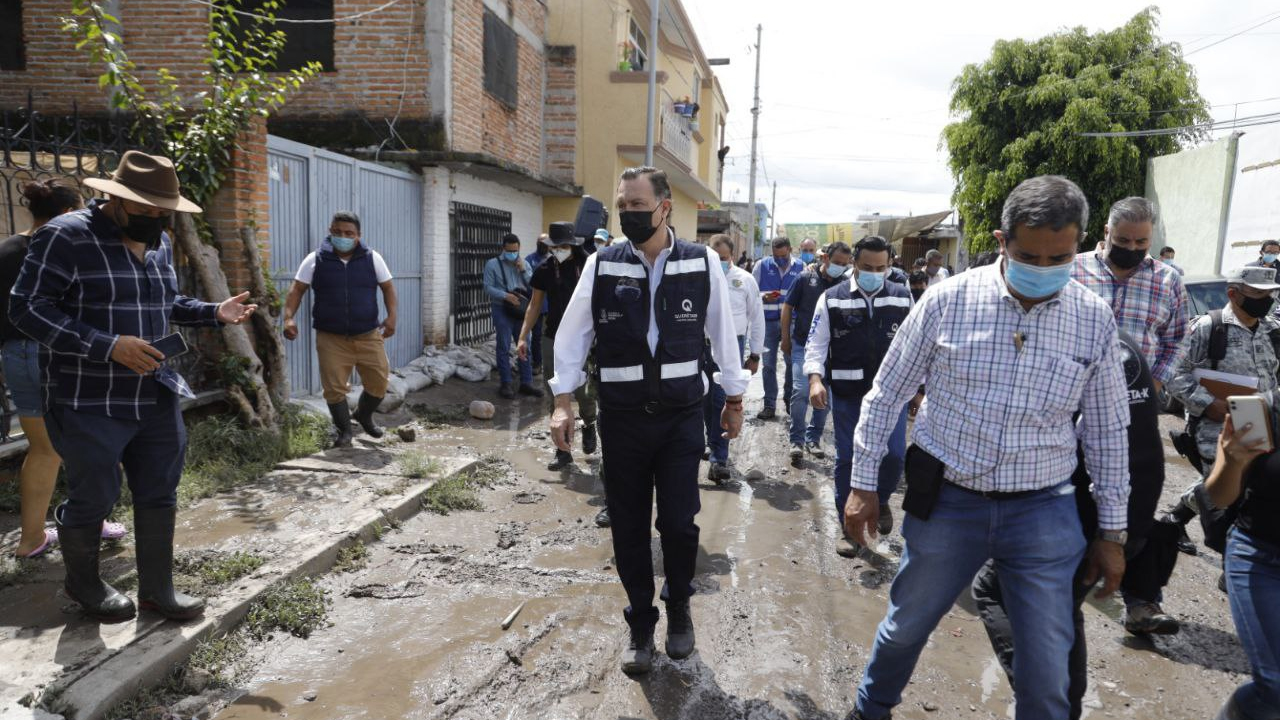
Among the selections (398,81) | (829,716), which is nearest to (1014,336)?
(829,716)

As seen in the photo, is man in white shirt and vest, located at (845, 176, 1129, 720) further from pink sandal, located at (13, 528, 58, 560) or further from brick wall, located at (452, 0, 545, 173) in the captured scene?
brick wall, located at (452, 0, 545, 173)

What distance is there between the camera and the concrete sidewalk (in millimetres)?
3064

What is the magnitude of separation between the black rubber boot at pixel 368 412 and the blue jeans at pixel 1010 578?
5496mm

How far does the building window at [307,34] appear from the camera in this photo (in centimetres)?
1121

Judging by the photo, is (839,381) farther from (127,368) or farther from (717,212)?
(717,212)

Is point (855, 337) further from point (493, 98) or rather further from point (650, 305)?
point (493, 98)

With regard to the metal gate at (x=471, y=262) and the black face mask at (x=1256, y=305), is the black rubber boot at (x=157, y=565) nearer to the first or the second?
the black face mask at (x=1256, y=305)

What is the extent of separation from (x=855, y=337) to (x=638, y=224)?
2.19 metres

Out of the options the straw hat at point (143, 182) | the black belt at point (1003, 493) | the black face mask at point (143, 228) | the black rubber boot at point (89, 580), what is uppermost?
the straw hat at point (143, 182)

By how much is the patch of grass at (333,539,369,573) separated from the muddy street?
6 centimetres

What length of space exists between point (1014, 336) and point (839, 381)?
9.26ft

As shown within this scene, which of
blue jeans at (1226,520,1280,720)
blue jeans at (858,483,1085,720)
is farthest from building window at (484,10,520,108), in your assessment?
blue jeans at (1226,520,1280,720)

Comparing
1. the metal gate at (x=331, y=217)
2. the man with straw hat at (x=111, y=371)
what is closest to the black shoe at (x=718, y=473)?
the man with straw hat at (x=111, y=371)

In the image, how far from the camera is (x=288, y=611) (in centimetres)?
384
